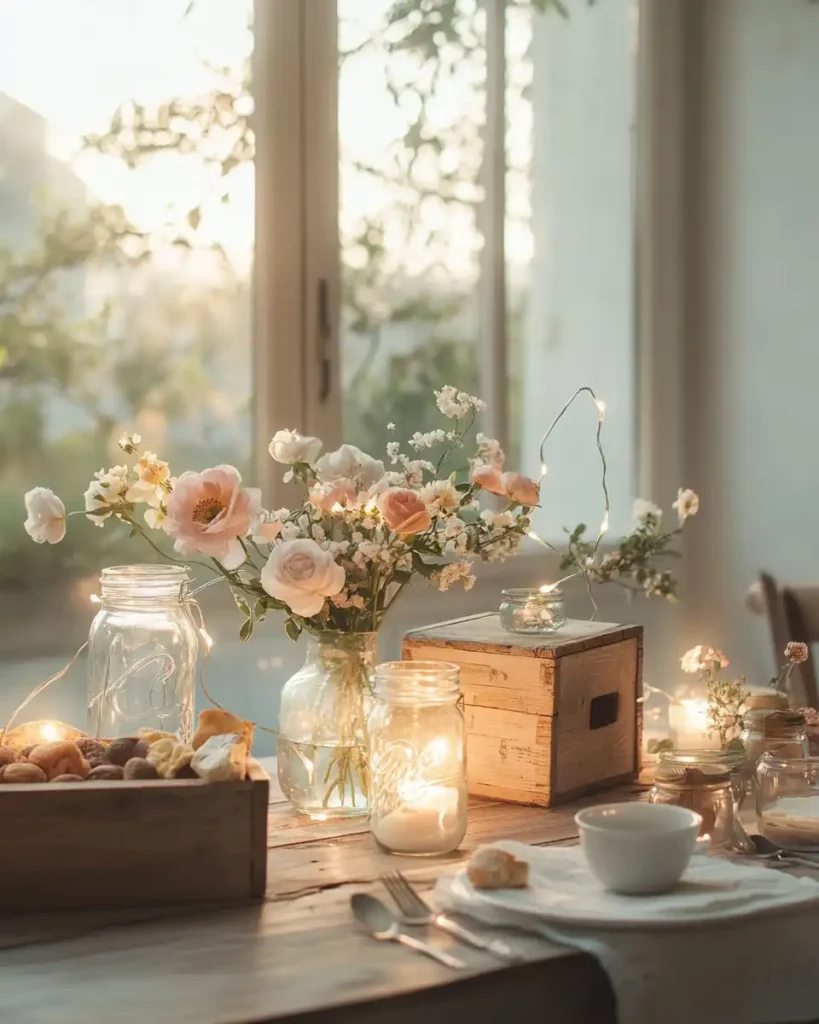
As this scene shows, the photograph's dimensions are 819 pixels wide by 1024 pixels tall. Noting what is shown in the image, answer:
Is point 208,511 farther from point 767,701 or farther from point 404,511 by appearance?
point 767,701

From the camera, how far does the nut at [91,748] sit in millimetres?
1238

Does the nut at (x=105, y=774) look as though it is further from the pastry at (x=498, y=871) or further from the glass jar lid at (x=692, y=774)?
the glass jar lid at (x=692, y=774)

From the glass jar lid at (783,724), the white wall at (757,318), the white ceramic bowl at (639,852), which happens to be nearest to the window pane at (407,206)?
the white wall at (757,318)

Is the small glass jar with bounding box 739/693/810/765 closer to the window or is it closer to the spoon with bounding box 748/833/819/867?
the spoon with bounding box 748/833/819/867

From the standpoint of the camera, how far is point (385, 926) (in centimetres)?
106

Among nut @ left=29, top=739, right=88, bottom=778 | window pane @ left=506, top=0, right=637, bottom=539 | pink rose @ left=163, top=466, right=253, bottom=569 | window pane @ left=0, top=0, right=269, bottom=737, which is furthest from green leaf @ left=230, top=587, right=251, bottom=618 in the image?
window pane @ left=506, top=0, right=637, bottom=539

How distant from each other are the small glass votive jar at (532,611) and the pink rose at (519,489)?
6.1 inches

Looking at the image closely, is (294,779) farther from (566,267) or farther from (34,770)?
(566,267)

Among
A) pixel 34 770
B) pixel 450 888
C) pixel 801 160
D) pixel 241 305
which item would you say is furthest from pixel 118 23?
pixel 450 888

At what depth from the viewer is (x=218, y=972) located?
973 millimetres

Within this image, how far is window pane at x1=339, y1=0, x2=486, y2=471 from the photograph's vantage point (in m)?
2.56

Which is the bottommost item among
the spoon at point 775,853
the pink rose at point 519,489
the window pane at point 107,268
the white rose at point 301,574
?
the spoon at point 775,853

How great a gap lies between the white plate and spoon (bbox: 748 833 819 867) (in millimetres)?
89

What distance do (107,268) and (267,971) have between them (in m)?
1.58
